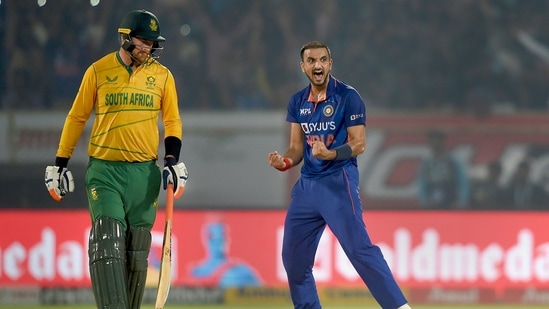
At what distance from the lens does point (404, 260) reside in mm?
9242

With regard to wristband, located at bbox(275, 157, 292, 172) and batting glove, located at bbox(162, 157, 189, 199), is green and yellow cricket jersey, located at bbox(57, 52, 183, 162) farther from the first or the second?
wristband, located at bbox(275, 157, 292, 172)

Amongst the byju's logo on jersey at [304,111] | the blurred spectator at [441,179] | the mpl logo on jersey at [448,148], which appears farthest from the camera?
the mpl logo on jersey at [448,148]

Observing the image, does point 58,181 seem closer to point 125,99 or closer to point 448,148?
point 125,99

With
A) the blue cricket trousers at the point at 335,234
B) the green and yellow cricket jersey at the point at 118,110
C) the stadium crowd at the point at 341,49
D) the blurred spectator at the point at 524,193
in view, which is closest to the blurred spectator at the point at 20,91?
the stadium crowd at the point at 341,49

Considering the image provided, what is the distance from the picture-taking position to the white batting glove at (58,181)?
18.3 feet

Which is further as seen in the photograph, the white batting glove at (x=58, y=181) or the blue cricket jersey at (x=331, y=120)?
the blue cricket jersey at (x=331, y=120)

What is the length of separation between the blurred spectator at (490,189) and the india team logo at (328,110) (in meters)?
5.33

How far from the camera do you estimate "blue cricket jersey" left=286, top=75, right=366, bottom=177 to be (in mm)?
5766

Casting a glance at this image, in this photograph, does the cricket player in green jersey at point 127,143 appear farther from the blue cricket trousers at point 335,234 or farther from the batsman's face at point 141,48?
the blue cricket trousers at point 335,234

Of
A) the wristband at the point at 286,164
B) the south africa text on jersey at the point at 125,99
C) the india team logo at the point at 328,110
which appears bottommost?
the wristband at the point at 286,164

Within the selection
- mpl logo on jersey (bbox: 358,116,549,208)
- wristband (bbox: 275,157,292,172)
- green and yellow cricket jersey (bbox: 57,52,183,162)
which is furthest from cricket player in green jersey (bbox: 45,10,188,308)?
mpl logo on jersey (bbox: 358,116,549,208)

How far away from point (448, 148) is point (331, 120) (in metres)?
5.53

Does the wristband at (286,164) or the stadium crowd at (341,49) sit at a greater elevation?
the stadium crowd at (341,49)

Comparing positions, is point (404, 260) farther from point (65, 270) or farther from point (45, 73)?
point (45, 73)
